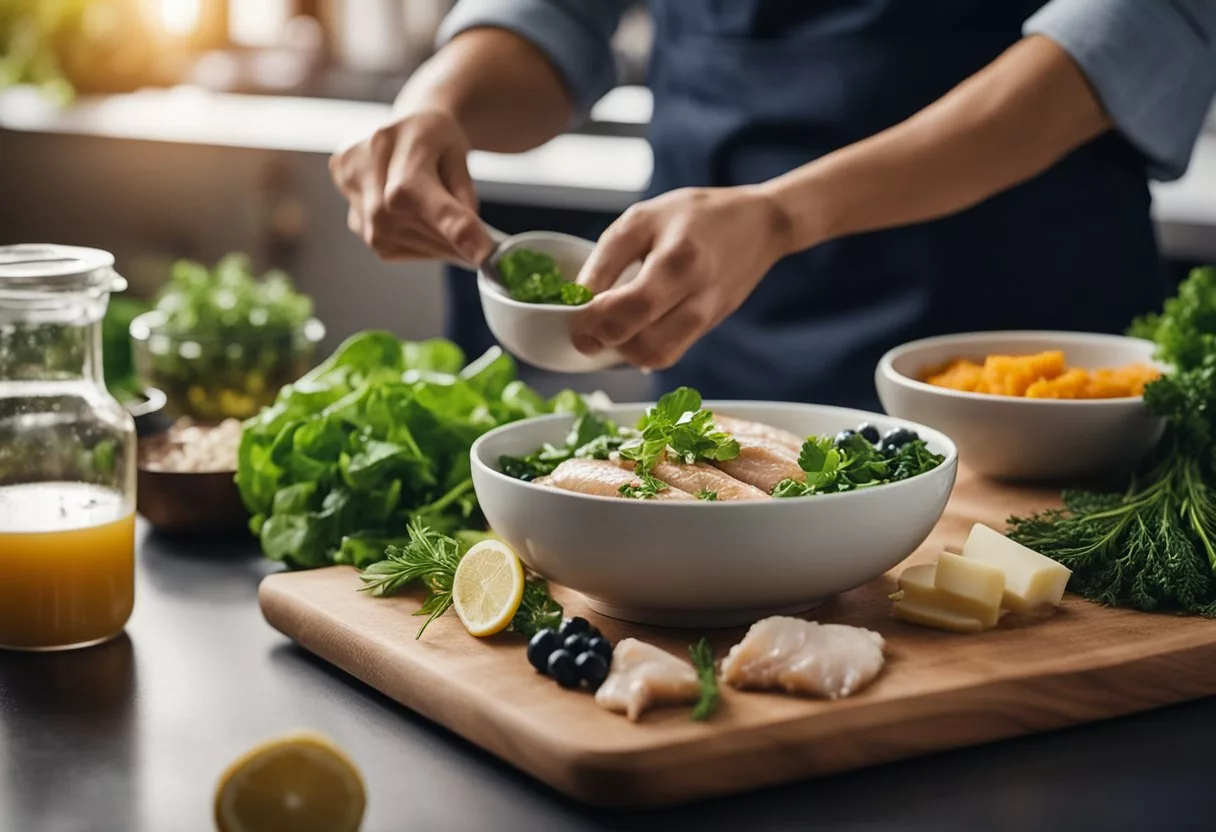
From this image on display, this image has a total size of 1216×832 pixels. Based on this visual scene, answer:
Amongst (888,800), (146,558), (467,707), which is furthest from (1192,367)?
(146,558)

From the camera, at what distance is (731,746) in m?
1.13

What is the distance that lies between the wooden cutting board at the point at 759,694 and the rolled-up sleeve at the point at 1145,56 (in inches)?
29.6

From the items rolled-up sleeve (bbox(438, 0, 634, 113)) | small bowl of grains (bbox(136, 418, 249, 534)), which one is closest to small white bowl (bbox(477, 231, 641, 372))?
small bowl of grains (bbox(136, 418, 249, 534))

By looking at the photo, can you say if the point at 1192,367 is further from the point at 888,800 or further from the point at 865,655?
the point at 888,800

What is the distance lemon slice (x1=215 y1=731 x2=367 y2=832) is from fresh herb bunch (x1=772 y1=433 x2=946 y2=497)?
1.68ft

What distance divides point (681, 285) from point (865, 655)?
462mm

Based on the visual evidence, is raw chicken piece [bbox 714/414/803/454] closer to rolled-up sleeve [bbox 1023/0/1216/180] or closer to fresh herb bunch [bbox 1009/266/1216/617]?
fresh herb bunch [bbox 1009/266/1216/617]

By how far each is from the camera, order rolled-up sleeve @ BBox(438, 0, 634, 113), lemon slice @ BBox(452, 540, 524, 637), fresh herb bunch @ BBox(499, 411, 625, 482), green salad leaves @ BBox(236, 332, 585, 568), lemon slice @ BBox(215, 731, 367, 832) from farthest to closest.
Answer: rolled-up sleeve @ BBox(438, 0, 634, 113)
green salad leaves @ BBox(236, 332, 585, 568)
fresh herb bunch @ BBox(499, 411, 625, 482)
lemon slice @ BBox(452, 540, 524, 637)
lemon slice @ BBox(215, 731, 367, 832)

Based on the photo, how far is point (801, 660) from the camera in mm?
1218

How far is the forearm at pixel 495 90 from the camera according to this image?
84.7 inches

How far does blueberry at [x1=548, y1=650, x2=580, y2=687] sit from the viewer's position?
1230mm

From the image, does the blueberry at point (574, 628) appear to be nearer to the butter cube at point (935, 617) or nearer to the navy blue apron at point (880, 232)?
the butter cube at point (935, 617)

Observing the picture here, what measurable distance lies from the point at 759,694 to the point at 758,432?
1.41 ft

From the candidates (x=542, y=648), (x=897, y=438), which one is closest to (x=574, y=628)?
(x=542, y=648)
